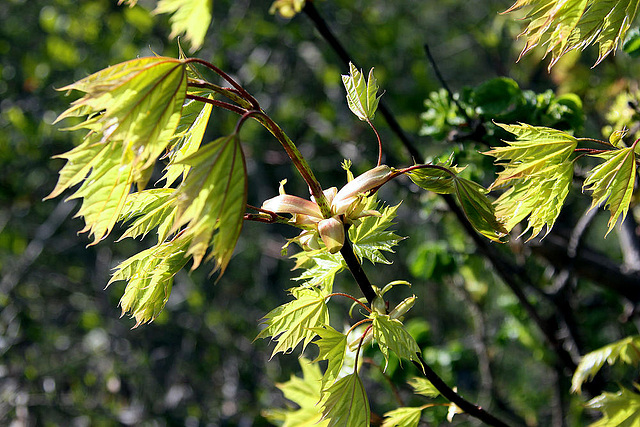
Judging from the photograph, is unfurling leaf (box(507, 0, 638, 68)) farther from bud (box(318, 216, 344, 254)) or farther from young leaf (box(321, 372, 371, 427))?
young leaf (box(321, 372, 371, 427))

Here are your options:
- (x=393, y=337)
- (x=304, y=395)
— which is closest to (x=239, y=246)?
(x=304, y=395)

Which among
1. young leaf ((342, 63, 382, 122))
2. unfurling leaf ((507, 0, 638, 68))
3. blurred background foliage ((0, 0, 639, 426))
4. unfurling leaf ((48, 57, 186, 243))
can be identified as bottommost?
blurred background foliage ((0, 0, 639, 426))

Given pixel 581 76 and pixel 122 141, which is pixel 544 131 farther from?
pixel 581 76

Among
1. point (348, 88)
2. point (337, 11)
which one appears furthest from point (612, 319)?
point (337, 11)

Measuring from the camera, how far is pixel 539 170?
833mm

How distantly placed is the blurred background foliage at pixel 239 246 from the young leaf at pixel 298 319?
1452mm

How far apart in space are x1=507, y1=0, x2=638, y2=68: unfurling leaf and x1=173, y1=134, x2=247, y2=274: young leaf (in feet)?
1.56

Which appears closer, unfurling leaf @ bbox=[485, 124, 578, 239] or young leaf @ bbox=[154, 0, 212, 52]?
unfurling leaf @ bbox=[485, 124, 578, 239]

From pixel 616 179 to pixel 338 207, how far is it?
42 cm

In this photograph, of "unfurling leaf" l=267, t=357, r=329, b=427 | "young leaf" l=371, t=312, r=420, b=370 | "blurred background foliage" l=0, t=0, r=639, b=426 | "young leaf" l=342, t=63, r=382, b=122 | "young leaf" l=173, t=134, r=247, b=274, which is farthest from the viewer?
"blurred background foliage" l=0, t=0, r=639, b=426

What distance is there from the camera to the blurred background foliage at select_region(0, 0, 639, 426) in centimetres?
264

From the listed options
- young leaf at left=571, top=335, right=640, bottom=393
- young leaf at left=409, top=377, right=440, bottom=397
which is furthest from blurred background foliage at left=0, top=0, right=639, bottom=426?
young leaf at left=409, top=377, right=440, bottom=397

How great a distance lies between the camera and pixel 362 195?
30.6 inches

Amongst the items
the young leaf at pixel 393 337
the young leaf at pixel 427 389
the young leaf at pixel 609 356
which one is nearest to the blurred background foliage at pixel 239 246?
the young leaf at pixel 609 356
